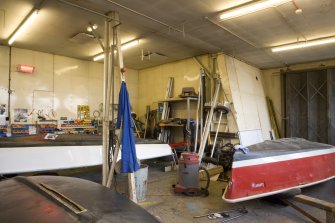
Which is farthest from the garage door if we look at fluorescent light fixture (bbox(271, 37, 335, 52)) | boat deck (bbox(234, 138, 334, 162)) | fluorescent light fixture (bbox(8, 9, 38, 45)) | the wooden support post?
fluorescent light fixture (bbox(8, 9, 38, 45))

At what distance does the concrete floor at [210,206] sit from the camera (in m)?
3.32

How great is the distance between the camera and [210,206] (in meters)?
3.74

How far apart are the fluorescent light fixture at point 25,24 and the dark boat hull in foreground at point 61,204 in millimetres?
3690

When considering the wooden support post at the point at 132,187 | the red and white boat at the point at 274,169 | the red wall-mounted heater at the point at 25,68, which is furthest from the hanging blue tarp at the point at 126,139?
the red wall-mounted heater at the point at 25,68

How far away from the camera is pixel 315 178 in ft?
13.2

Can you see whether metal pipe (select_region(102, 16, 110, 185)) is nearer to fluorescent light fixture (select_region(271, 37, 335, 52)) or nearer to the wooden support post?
the wooden support post

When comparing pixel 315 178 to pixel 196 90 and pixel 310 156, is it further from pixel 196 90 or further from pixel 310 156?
pixel 196 90

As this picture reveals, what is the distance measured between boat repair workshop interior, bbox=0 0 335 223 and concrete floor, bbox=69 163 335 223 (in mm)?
30

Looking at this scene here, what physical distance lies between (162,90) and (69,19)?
4231 millimetres

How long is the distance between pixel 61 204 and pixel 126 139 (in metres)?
2.15

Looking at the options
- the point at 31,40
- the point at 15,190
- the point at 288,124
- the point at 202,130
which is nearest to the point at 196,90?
the point at 202,130

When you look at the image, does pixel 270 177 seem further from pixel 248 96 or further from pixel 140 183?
pixel 248 96

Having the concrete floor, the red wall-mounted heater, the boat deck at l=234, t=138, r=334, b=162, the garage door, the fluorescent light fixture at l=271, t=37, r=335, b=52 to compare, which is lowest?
the concrete floor

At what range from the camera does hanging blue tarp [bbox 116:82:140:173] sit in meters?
3.49
